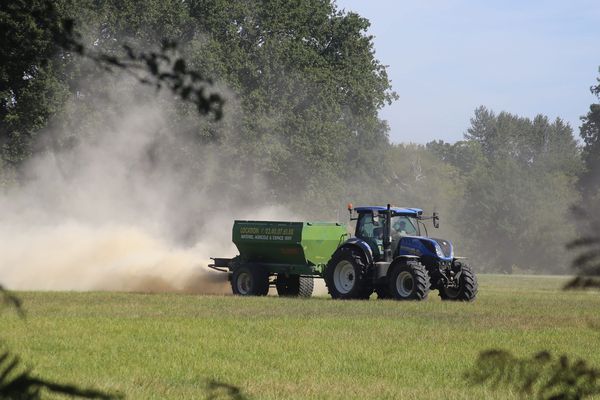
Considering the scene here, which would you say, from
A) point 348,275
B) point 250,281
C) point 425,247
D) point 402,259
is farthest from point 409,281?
point 250,281

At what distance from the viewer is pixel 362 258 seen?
25.6 metres

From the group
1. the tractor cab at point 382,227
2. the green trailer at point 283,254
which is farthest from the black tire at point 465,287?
the green trailer at point 283,254

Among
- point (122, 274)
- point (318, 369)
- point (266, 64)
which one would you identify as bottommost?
point (318, 369)

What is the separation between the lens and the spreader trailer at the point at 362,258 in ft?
82.7

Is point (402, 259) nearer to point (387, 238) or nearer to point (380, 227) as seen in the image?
point (387, 238)

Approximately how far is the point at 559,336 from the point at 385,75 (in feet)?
188

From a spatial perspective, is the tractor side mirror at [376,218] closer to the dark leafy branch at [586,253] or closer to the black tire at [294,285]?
the black tire at [294,285]

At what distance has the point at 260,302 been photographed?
2395cm

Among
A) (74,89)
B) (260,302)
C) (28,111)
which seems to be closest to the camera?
(260,302)

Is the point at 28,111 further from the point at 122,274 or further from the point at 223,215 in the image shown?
the point at 223,215

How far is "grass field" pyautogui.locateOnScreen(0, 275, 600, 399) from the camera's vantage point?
437 inches

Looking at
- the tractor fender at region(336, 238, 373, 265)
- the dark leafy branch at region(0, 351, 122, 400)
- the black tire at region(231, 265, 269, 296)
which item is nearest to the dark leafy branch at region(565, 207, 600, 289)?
the dark leafy branch at region(0, 351, 122, 400)

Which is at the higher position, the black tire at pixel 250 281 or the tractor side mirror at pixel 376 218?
the tractor side mirror at pixel 376 218

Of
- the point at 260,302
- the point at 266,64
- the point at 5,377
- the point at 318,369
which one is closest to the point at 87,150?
the point at 266,64
